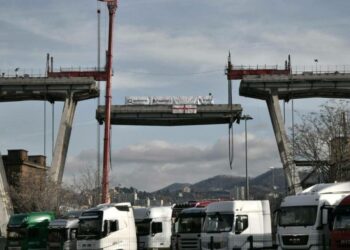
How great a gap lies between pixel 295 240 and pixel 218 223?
532 centimetres

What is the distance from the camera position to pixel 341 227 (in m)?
25.2

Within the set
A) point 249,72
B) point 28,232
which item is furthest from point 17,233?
point 249,72

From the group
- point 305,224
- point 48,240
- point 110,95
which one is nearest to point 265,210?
point 305,224

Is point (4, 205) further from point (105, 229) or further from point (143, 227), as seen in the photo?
point (105, 229)

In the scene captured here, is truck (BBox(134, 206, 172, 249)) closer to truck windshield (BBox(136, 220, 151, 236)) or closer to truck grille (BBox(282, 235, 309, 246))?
truck windshield (BBox(136, 220, 151, 236))

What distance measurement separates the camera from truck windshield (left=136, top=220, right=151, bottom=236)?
40100 millimetres

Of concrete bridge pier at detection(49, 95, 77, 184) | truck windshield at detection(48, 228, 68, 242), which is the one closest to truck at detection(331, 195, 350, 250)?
truck windshield at detection(48, 228, 68, 242)

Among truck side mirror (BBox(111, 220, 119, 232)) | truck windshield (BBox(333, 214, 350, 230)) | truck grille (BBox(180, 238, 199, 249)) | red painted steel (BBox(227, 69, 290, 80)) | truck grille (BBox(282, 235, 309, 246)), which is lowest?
truck grille (BBox(180, 238, 199, 249))

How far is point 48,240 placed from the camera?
39250mm

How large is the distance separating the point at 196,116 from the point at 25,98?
82.9 feet

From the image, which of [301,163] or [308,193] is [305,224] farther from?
[301,163]

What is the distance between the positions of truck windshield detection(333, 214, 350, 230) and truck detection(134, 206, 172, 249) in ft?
54.5

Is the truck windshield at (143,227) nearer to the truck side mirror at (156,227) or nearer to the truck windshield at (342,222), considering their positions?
the truck side mirror at (156,227)

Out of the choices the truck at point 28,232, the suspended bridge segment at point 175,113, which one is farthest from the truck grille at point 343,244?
the suspended bridge segment at point 175,113
